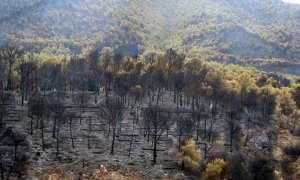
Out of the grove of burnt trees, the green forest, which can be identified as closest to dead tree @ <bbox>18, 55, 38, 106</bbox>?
the grove of burnt trees

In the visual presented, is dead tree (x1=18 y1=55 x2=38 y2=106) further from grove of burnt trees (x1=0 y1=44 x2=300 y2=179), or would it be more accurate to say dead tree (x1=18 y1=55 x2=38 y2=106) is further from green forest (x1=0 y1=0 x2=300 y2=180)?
green forest (x1=0 y1=0 x2=300 y2=180)

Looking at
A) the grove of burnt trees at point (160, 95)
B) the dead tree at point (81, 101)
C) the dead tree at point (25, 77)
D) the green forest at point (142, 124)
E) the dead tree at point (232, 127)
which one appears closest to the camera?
the green forest at point (142, 124)

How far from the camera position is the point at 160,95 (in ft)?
442

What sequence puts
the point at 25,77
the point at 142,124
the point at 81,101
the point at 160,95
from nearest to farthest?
the point at 142,124 < the point at 81,101 < the point at 25,77 < the point at 160,95

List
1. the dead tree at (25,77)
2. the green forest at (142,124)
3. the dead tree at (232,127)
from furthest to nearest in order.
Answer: the dead tree at (25,77), the dead tree at (232,127), the green forest at (142,124)

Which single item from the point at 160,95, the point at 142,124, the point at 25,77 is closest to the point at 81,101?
the point at 25,77

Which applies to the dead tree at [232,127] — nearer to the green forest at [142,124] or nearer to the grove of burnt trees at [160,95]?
the grove of burnt trees at [160,95]

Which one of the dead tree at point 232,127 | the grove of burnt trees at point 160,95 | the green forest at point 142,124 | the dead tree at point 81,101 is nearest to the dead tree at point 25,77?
the grove of burnt trees at point 160,95

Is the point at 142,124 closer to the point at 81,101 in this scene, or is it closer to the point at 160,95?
the point at 81,101

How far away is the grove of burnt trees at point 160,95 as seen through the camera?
10762 centimetres

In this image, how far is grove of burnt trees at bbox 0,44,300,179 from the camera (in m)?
108

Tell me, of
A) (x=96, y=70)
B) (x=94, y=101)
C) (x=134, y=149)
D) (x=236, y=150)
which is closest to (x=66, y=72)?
(x=96, y=70)

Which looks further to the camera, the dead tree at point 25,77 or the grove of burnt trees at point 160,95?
the dead tree at point 25,77

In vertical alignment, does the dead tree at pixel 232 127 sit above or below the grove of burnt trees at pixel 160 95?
below
